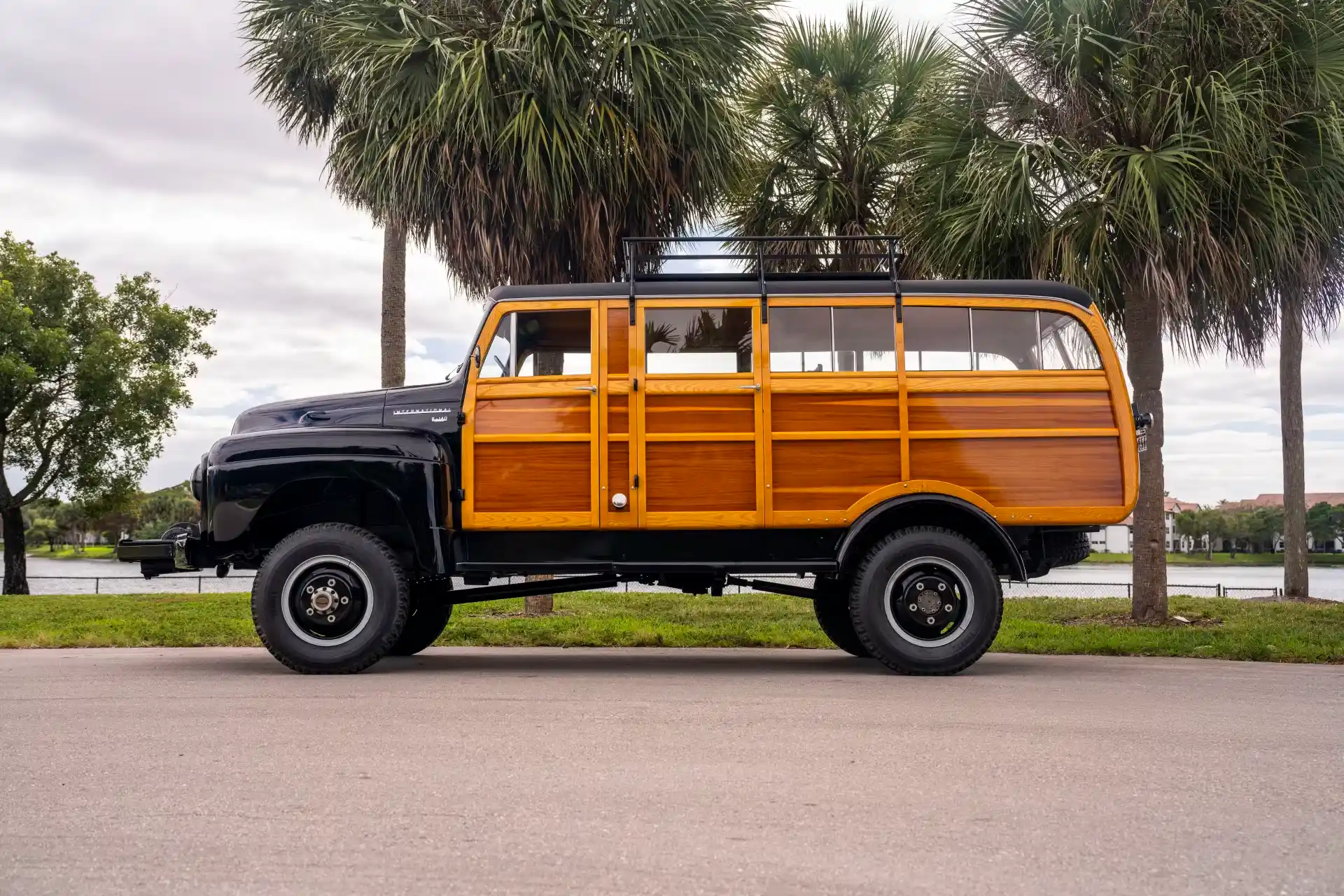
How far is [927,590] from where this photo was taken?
25.5 feet

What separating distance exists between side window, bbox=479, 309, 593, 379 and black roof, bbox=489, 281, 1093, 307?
0.50 ft

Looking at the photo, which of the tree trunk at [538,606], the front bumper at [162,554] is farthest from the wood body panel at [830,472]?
the tree trunk at [538,606]

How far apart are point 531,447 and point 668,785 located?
3.86 metres

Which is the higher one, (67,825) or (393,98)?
(393,98)

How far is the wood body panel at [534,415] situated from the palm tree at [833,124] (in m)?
9.88

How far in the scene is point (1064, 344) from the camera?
26.5ft

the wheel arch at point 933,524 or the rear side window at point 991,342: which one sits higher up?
the rear side window at point 991,342

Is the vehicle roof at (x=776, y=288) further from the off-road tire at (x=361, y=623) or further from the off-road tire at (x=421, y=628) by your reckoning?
the off-road tire at (x=421, y=628)

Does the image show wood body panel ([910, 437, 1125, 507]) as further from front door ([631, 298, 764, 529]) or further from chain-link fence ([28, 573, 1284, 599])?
front door ([631, 298, 764, 529])

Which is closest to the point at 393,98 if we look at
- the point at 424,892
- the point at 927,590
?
the point at 927,590

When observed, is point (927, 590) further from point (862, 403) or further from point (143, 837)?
point (143, 837)

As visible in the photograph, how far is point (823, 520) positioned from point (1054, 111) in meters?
7.24

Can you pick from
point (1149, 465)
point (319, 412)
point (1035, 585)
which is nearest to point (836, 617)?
point (319, 412)

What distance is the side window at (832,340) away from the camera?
7.93 meters
